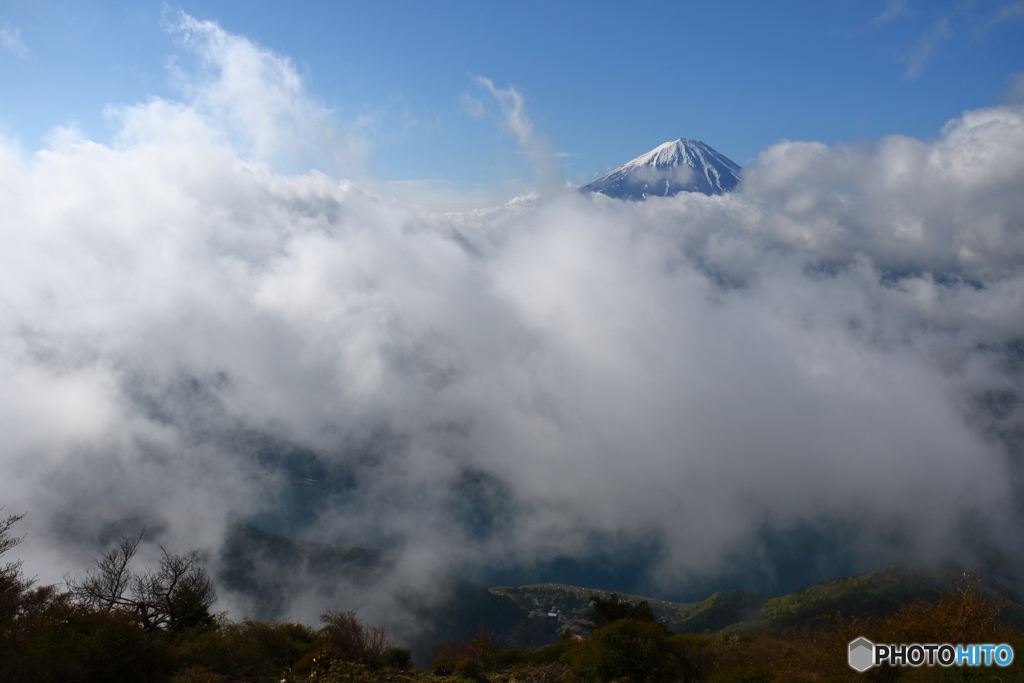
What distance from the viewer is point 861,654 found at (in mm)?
19047

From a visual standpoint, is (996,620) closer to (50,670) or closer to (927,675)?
(927,675)

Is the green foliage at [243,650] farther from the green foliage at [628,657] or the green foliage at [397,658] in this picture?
the green foliage at [628,657]

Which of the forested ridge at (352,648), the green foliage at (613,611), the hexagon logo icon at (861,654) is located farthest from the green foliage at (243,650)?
the green foliage at (613,611)

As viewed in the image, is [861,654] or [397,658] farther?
[397,658]

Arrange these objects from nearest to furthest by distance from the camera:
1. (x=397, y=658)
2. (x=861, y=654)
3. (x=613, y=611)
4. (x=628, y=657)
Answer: (x=861, y=654)
(x=628, y=657)
(x=397, y=658)
(x=613, y=611)

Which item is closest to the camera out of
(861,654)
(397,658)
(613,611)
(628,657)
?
(861,654)

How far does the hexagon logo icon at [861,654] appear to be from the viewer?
18561 mm

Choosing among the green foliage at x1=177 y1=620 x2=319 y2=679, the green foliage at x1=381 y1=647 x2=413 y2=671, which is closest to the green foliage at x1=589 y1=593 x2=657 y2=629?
the green foliage at x1=381 y1=647 x2=413 y2=671

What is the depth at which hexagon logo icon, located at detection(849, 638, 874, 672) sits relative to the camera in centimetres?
1856

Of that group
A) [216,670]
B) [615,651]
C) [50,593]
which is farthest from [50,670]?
[615,651]

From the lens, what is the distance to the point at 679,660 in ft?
101

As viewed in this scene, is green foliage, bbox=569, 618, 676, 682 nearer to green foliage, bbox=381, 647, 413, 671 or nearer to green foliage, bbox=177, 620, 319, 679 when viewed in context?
green foliage, bbox=381, 647, 413, 671

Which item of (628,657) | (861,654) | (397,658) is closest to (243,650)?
(397,658)

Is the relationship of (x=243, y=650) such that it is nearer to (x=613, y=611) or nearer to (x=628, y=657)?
(x=628, y=657)
